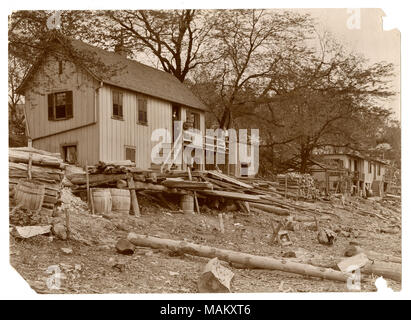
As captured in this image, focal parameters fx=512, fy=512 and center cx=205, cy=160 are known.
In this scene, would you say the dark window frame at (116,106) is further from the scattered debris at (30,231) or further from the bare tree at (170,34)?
the scattered debris at (30,231)

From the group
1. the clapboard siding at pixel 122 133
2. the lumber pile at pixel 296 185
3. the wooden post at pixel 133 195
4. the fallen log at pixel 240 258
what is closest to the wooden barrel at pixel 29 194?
the fallen log at pixel 240 258

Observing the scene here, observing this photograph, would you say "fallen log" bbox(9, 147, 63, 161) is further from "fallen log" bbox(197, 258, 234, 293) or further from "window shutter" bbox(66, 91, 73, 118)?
"fallen log" bbox(197, 258, 234, 293)

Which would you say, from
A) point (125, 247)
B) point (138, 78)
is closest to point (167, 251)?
point (125, 247)

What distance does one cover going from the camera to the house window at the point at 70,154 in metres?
12.5

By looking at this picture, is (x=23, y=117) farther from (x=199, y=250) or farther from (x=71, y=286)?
(x=199, y=250)

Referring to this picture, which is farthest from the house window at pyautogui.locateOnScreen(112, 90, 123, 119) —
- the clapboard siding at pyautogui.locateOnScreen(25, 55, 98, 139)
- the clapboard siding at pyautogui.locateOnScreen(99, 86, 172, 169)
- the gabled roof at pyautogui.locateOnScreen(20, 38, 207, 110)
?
the clapboard siding at pyautogui.locateOnScreen(25, 55, 98, 139)

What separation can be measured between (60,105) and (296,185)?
7012 millimetres

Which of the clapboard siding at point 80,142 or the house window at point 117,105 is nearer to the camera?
the clapboard siding at point 80,142

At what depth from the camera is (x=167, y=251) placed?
36.4 ft

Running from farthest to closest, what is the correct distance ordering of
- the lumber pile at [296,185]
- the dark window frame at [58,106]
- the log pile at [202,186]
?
the lumber pile at [296,185]
the log pile at [202,186]
the dark window frame at [58,106]

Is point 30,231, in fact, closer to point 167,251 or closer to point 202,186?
point 167,251

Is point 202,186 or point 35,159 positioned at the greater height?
point 35,159

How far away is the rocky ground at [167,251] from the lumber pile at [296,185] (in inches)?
33.6
